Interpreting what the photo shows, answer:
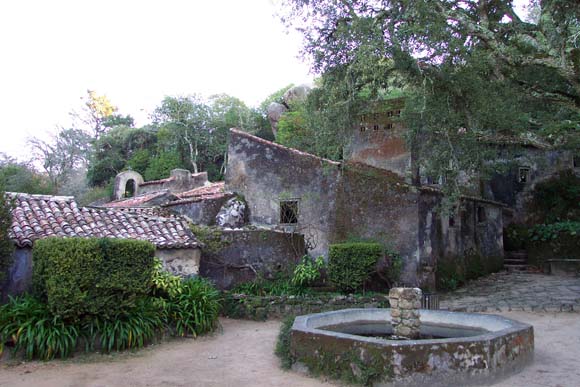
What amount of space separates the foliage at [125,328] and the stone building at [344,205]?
7.04 meters

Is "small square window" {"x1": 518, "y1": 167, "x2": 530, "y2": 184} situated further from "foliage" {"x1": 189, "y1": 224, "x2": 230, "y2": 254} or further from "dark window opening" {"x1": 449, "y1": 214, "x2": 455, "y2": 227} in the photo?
"foliage" {"x1": 189, "y1": 224, "x2": 230, "y2": 254}

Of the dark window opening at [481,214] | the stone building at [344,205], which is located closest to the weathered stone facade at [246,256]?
the stone building at [344,205]

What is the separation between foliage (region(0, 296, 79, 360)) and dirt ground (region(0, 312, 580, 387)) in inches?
9.1

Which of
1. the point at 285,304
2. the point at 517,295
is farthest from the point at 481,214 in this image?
the point at 285,304

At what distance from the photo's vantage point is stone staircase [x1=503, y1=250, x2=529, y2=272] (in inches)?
790

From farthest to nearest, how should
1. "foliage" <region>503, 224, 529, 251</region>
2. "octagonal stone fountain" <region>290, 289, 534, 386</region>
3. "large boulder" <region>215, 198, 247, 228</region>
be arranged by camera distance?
1. "foliage" <region>503, 224, 529, 251</region>
2. "large boulder" <region>215, 198, 247, 228</region>
3. "octagonal stone fountain" <region>290, 289, 534, 386</region>

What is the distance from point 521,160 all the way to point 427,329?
671 inches

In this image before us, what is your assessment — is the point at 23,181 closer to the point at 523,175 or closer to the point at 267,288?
the point at 267,288

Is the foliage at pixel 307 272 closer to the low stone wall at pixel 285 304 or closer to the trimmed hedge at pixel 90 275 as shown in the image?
the low stone wall at pixel 285 304

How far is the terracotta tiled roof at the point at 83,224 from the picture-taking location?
1040cm

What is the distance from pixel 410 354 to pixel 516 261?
55.1ft

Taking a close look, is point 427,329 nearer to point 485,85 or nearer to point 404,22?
point 485,85

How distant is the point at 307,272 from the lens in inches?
555

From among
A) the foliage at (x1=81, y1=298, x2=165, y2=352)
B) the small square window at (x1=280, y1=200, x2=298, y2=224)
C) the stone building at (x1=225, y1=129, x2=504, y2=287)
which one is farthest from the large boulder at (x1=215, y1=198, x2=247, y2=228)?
the foliage at (x1=81, y1=298, x2=165, y2=352)
